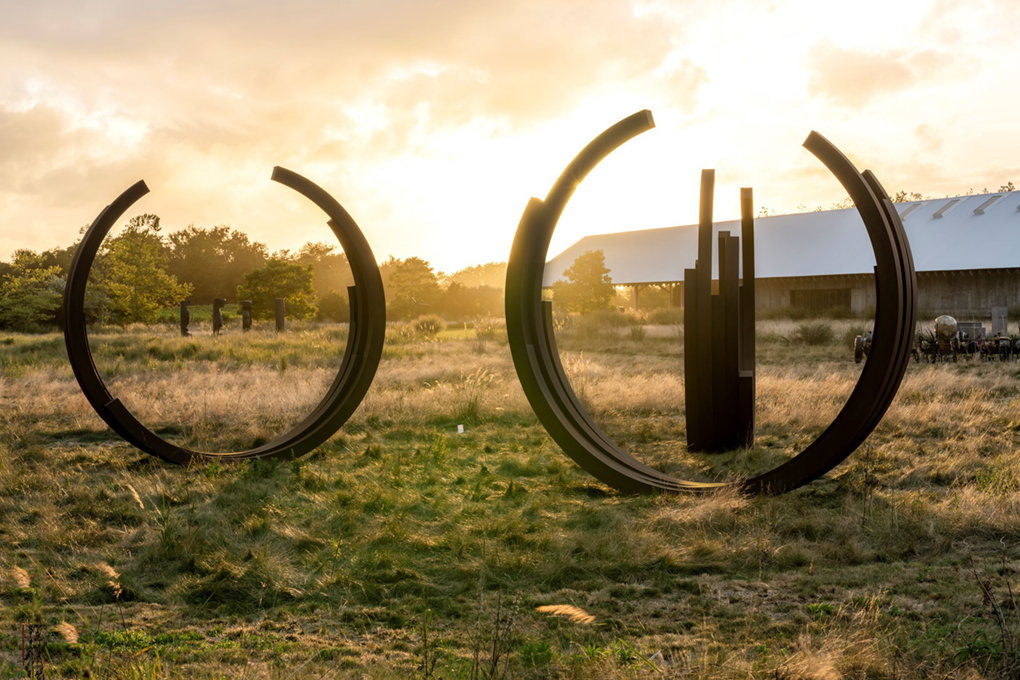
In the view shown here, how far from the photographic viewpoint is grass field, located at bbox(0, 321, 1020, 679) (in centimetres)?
335

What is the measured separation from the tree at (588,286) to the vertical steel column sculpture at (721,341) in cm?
2537

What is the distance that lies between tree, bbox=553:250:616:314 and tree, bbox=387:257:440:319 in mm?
12031

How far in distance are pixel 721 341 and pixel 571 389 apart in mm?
1803

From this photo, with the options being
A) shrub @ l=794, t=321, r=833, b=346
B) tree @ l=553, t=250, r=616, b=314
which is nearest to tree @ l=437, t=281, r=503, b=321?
tree @ l=553, t=250, r=616, b=314

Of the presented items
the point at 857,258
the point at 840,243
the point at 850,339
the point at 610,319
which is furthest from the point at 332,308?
the point at 850,339

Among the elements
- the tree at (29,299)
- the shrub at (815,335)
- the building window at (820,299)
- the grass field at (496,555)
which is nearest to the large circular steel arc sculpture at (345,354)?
the grass field at (496,555)

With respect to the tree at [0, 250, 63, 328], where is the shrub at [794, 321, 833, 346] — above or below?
below

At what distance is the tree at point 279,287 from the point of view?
32375mm

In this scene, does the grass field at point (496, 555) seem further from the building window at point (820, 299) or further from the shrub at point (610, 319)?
the building window at point (820, 299)

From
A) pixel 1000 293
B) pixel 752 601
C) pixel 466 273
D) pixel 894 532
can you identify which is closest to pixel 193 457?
pixel 752 601

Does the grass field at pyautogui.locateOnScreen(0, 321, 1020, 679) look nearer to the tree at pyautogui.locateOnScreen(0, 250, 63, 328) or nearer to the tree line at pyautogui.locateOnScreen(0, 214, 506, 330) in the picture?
the tree line at pyautogui.locateOnScreen(0, 214, 506, 330)

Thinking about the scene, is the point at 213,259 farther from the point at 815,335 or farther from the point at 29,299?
the point at 815,335

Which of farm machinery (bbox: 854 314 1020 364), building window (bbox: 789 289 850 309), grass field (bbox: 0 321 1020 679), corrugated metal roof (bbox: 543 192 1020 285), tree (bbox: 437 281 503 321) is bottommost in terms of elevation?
grass field (bbox: 0 321 1020 679)

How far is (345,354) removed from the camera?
25.1 ft
